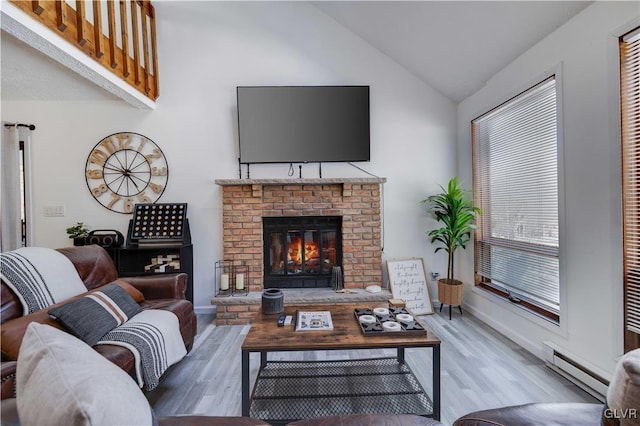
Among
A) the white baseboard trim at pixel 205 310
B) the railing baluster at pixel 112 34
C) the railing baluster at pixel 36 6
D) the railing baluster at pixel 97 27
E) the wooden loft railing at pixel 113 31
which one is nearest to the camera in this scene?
the railing baluster at pixel 36 6

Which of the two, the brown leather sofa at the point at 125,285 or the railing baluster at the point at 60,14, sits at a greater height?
the railing baluster at the point at 60,14

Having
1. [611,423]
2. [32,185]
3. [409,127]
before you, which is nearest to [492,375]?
[611,423]

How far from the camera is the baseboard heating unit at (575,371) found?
1.72 m

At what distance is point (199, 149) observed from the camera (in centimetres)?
332

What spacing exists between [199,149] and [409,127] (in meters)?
2.53

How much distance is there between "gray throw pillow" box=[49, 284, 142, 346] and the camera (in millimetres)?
1498

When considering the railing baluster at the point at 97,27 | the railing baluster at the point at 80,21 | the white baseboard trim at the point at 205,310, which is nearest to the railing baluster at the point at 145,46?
the railing baluster at the point at 97,27

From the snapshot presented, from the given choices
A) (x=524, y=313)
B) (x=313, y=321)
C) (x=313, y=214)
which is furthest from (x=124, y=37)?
(x=524, y=313)

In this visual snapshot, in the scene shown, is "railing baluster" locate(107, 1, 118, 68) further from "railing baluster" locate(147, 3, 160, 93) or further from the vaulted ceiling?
"railing baluster" locate(147, 3, 160, 93)

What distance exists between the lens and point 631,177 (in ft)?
5.32

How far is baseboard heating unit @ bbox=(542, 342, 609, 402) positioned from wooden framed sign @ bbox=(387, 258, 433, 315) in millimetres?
1208

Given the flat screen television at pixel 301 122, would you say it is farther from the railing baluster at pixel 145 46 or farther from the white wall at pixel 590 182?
the white wall at pixel 590 182

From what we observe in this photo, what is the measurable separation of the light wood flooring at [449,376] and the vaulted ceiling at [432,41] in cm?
250

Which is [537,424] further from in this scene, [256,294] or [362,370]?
[256,294]
